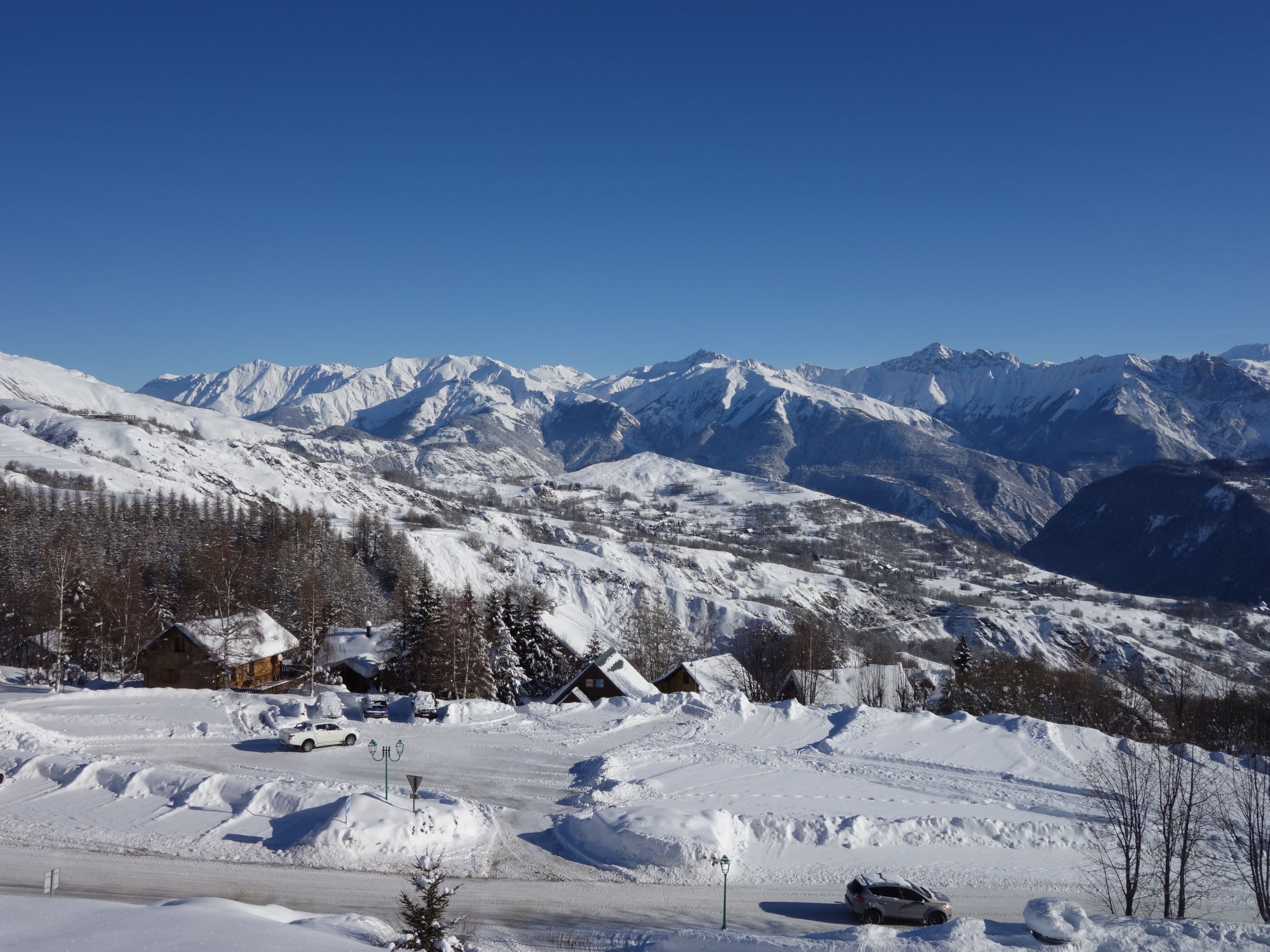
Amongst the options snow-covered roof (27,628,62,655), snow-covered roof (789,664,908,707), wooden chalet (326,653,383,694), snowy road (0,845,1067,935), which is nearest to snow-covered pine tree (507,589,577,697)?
wooden chalet (326,653,383,694)

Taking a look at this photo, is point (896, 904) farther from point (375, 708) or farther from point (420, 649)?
point (420, 649)

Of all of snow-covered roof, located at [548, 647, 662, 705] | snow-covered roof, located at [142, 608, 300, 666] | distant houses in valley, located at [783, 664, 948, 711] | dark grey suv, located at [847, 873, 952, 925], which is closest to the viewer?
dark grey suv, located at [847, 873, 952, 925]

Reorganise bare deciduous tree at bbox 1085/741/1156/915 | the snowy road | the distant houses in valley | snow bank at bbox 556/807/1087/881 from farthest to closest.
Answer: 1. the distant houses in valley
2. snow bank at bbox 556/807/1087/881
3. bare deciduous tree at bbox 1085/741/1156/915
4. the snowy road

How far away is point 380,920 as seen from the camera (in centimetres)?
1609

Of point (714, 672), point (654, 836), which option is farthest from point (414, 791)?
point (714, 672)

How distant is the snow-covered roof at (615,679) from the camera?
51.8 meters

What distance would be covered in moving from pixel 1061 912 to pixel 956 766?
18.5 metres

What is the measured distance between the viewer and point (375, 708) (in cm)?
3634

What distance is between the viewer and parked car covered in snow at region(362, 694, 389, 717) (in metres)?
36.2

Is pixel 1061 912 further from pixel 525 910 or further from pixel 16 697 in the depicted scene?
pixel 16 697

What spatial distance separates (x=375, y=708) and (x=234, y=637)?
16.2m

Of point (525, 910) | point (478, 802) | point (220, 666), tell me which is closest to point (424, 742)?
point (478, 802)

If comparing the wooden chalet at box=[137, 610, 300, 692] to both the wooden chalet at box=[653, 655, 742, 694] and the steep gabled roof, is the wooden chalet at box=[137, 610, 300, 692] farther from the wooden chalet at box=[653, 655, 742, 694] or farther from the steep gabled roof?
the wooden chalet at box=[653, 655, 742, 694]

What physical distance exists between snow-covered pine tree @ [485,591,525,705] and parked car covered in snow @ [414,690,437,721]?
13.0 meters
